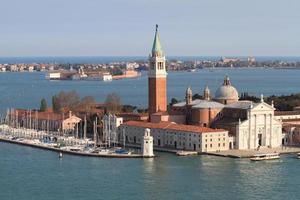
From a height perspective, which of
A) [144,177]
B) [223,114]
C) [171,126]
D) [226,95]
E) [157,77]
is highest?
[157,77]

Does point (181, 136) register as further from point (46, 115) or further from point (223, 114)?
point (46, 115)

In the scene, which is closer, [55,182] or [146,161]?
[55,182]

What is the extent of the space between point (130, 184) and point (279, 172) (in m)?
3.81

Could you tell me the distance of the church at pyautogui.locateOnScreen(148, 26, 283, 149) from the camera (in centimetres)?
2286

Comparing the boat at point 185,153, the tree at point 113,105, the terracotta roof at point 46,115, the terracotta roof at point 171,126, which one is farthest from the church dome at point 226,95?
the terracotta roof at point 46,115

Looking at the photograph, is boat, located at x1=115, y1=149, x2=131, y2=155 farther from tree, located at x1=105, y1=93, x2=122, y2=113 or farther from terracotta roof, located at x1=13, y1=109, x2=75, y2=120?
tree, located at x1=105, y1=93, x2=122, y2=113

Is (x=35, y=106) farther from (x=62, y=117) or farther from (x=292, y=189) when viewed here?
(x=292, y=189)

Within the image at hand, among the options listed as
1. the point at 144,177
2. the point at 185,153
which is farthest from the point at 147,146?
the point at 144,177

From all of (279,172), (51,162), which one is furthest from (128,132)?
(279,172)

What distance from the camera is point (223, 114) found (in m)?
24.1

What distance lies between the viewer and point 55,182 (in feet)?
56.9

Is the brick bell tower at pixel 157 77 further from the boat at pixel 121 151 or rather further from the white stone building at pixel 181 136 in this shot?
the boat at pixel 121 151

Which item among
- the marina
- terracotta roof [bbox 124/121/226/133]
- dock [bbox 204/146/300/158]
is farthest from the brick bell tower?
dock [bbox 204/146/300/158]
